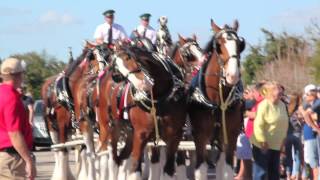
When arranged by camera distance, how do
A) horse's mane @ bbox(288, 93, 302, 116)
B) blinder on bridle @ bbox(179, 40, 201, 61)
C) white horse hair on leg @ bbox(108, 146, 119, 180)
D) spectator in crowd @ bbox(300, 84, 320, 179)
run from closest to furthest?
white horse hair on leg @ bbox(108, 146, 119, 180) → blinder on bridle @ bbox(179, 40, 201, 61) → spectator in crowd @ bbox(300, 84, 320, 179) → horse's mane @ bbox(288, 93, 302, 116)

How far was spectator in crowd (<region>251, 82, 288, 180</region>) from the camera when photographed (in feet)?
44.9

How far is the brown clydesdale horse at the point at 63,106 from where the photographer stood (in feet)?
54.5

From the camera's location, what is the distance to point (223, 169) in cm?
1270

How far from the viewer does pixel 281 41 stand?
5462 cm

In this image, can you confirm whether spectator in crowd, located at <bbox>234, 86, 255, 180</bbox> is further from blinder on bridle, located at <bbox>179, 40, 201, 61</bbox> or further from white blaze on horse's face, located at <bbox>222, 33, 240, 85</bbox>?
white blaze on horse's face, located at <bbox>222, 33, 240, 85</bbox>

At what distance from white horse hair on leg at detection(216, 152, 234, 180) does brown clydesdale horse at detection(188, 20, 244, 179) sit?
75 millimetres

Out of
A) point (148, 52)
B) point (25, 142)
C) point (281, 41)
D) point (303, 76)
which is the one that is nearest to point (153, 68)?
point (148, 52)

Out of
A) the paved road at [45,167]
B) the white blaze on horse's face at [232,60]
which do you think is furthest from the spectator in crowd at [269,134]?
the paved road at [45,167]

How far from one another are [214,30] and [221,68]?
586mm

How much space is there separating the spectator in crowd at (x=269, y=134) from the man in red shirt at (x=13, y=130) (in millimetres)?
5173

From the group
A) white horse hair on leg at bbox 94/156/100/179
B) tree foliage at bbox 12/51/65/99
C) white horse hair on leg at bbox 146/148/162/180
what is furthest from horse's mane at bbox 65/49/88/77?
tree foliage at bbox 12/51/65/99

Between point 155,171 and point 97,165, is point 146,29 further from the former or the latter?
point 155,171

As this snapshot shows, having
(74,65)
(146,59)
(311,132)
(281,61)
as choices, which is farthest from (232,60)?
(281,61)

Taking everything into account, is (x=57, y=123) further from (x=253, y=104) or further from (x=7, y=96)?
(x=7, y=96)
